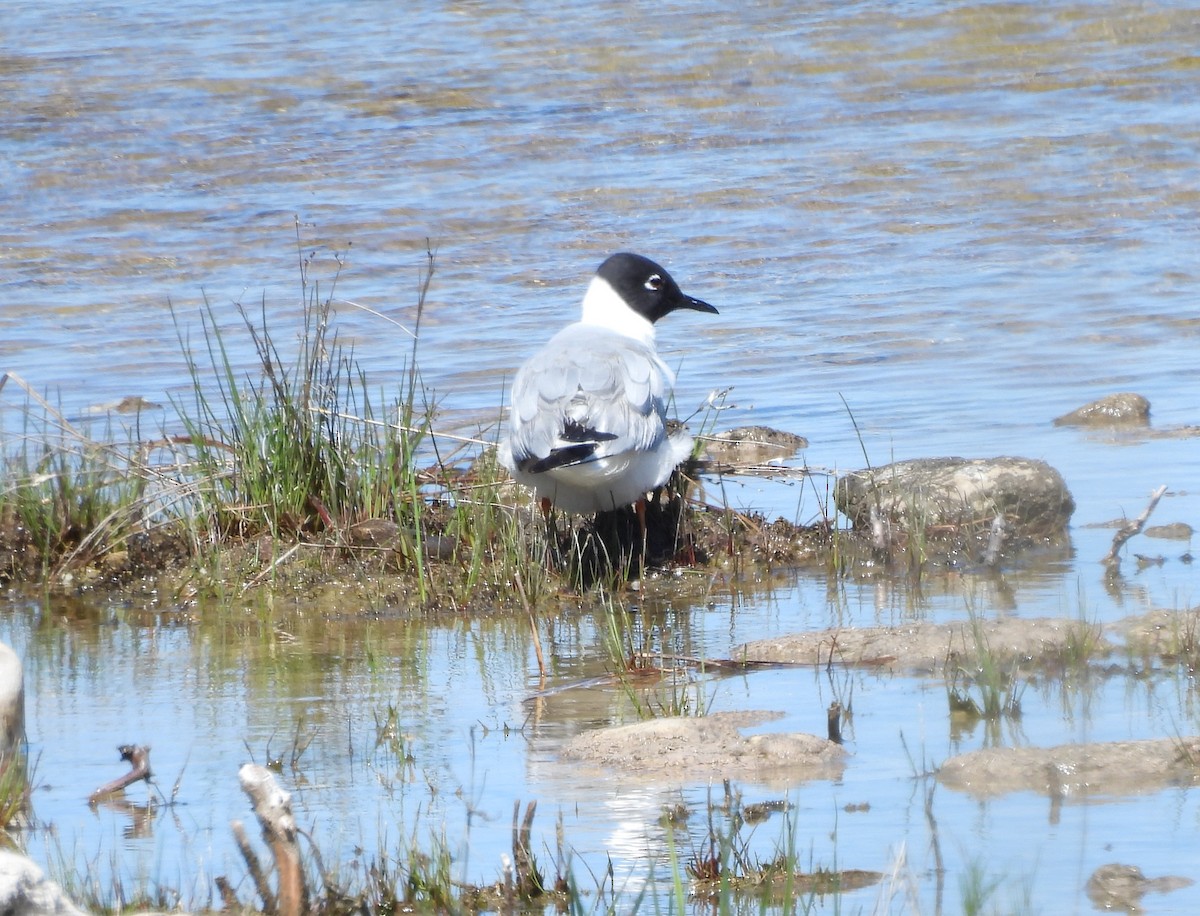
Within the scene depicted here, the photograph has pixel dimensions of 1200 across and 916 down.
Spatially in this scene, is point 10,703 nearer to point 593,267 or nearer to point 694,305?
point 694,305

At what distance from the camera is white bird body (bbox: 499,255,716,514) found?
6039 millimetres

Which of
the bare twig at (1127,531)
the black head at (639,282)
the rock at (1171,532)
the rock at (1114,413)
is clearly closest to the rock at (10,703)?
the bare twig at (1127,531)

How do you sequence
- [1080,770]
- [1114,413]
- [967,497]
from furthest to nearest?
[1114,413], [967,497], [1080,770]

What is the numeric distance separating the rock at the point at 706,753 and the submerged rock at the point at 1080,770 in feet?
0.99

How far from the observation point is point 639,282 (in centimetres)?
752

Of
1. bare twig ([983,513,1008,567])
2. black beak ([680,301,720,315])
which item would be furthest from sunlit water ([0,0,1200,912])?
black beak ([680,301,720,315])

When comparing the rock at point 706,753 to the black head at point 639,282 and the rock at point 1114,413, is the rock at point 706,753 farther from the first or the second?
the rock at point 1114,413

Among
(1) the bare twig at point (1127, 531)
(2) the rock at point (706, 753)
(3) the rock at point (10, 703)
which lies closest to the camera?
(2) the rock at point (706, 753)

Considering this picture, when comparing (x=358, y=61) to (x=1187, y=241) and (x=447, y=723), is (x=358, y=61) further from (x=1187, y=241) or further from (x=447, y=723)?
(x=447, y=723)

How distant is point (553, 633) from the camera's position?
5699 mm

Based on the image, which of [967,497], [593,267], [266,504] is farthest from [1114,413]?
[593,267]

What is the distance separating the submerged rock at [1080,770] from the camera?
12.5 feet

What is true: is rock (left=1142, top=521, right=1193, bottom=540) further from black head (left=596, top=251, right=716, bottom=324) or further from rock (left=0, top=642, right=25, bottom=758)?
rock (left=0, top=642, right=25, bottom=758)

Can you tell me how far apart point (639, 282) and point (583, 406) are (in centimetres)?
151
